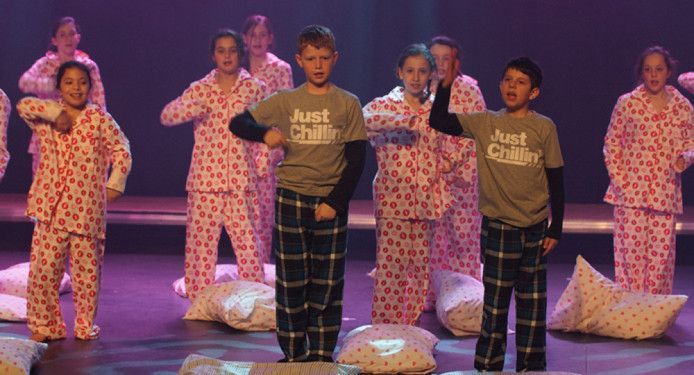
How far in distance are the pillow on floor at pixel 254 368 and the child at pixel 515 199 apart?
23.3 inches

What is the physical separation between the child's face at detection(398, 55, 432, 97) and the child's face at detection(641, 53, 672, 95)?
4.82 feet

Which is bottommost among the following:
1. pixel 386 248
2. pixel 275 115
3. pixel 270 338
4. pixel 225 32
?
pixel 270 338

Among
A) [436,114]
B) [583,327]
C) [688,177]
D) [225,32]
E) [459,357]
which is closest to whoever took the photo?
[436,114]

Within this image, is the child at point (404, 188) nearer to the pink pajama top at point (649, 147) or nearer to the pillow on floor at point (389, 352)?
the pillow on floor at point (389, 352)

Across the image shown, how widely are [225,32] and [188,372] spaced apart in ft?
7.57

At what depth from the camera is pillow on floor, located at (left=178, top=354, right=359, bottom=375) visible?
4586 millimetres

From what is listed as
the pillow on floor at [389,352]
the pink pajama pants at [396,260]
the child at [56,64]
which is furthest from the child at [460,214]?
the child at [56,64]

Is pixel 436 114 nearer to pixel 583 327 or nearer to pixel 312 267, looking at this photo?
pixel 312 267

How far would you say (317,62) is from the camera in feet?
15.3

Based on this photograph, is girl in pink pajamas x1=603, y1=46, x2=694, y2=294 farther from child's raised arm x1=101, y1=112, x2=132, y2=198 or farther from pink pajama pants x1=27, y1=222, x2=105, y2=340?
pink pajama pants x1=27, y1=222, x2=105, y2=340

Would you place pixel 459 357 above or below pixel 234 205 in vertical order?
below

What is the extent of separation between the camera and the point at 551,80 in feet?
29.5

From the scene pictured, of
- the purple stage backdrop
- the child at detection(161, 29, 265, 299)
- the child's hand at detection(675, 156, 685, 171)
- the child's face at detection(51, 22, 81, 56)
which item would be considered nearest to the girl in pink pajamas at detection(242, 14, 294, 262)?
the child at detection(161, 29, 265, 299)

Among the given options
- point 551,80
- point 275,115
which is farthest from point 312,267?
point 551,80
